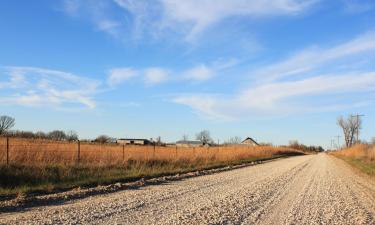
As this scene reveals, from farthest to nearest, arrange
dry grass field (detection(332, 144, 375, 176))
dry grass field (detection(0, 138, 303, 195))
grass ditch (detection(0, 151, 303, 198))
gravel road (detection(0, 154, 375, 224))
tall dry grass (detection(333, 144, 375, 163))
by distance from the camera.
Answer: tall dry grass (detection(333, 144, 375, 163)) → dry grass field (detection(332, 144, 375, 176)) → dry grass field (detection(0, 138, 303, 195)) → grass ditch (detection(0, 151, 303, 198)) → gravel road (detection(0, 154, 375, 224))

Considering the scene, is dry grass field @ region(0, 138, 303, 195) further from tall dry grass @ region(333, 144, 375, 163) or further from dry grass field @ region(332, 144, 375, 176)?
tall dry grass @ region(333, 144, 375, 163)

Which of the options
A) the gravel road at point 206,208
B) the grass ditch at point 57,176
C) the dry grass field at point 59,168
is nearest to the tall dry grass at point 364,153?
the dry grass field at point 59,168

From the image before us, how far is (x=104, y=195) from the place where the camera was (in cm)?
1280

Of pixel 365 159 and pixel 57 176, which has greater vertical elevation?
pixel 57 176

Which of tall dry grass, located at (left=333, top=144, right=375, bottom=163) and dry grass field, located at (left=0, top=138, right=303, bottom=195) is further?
tall dry grass, located at (left=333, top=144, right=375, bottom=163)

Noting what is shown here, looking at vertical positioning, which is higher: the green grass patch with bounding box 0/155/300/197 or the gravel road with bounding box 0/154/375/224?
the green grass patch with bounding box 0/155/300/197

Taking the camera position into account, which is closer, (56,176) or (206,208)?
(206,208)

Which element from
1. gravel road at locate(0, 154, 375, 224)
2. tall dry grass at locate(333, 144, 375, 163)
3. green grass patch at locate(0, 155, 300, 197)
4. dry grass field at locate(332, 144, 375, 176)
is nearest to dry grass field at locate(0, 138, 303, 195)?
green grass patch at locate(0, 155, 300, 197)

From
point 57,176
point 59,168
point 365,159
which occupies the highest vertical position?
point 59,168

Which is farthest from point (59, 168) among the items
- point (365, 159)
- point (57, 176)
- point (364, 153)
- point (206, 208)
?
point (364, 153)

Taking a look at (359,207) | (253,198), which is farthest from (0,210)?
(359,207)

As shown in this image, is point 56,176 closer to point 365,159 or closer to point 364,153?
point 365,159

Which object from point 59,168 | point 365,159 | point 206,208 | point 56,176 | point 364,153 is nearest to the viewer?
point 206,208

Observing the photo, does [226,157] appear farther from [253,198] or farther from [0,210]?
[0,210]
